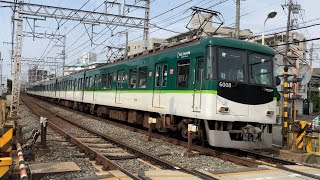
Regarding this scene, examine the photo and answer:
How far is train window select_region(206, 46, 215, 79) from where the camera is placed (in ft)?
31.0

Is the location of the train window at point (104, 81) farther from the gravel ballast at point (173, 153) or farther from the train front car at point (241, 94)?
the train front car at point (241, 94)

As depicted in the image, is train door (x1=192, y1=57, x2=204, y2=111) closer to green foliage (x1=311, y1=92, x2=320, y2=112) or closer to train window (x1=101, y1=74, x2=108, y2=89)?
train window (x1=101, y1=74, x2=108, y2=89)

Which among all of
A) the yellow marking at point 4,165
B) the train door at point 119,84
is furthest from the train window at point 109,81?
the yellow marking at point 4,165

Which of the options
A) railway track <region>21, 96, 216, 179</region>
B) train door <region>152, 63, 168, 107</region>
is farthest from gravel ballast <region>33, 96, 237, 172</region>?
train door <region>152, 63, 168, 107</region>

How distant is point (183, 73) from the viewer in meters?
10.8

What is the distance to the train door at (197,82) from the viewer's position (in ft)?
32.1

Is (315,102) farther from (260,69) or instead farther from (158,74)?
(260,69)

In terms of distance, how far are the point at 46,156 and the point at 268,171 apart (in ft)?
16.7

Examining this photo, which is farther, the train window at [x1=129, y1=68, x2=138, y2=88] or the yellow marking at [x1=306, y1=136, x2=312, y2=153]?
the train window at [x1=129, y1=68, x2=138, y2=88]

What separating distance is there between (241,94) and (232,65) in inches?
31.5

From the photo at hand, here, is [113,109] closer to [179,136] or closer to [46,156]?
[179,136]

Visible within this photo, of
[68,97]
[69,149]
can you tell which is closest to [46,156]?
[69,149]

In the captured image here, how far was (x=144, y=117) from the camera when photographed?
14.2m

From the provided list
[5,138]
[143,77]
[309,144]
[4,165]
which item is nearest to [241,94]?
[309,144]
